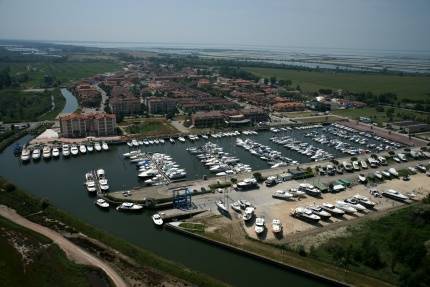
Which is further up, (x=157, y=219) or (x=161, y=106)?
Result: (x=161, y=106)

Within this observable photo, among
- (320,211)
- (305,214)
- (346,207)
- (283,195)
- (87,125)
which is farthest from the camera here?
(87,125)

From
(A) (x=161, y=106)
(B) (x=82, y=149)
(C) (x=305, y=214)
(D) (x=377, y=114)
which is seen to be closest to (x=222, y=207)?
(C) (x=305, y=214)

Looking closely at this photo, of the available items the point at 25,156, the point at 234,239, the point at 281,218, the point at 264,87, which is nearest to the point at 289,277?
the point at 234,239

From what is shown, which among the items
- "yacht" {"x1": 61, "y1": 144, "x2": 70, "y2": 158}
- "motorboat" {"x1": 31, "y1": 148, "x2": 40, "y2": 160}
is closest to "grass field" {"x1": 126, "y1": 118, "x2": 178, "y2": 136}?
"yacht" {"x1": 61, "y1": 144, "x2": 70, "y2": 158}

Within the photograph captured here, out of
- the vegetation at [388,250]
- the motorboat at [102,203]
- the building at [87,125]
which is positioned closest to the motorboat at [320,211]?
the vegetation at [388,250]

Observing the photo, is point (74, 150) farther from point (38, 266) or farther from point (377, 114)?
point (377, 114)

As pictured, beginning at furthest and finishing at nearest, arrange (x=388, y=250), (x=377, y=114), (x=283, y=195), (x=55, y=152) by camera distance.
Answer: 1. (x=377, y=114)
2. (x=55, y=152)
3. (x=283, y=195)
4. (x=388, y=250)

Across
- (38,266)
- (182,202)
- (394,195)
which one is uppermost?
(394,195)
